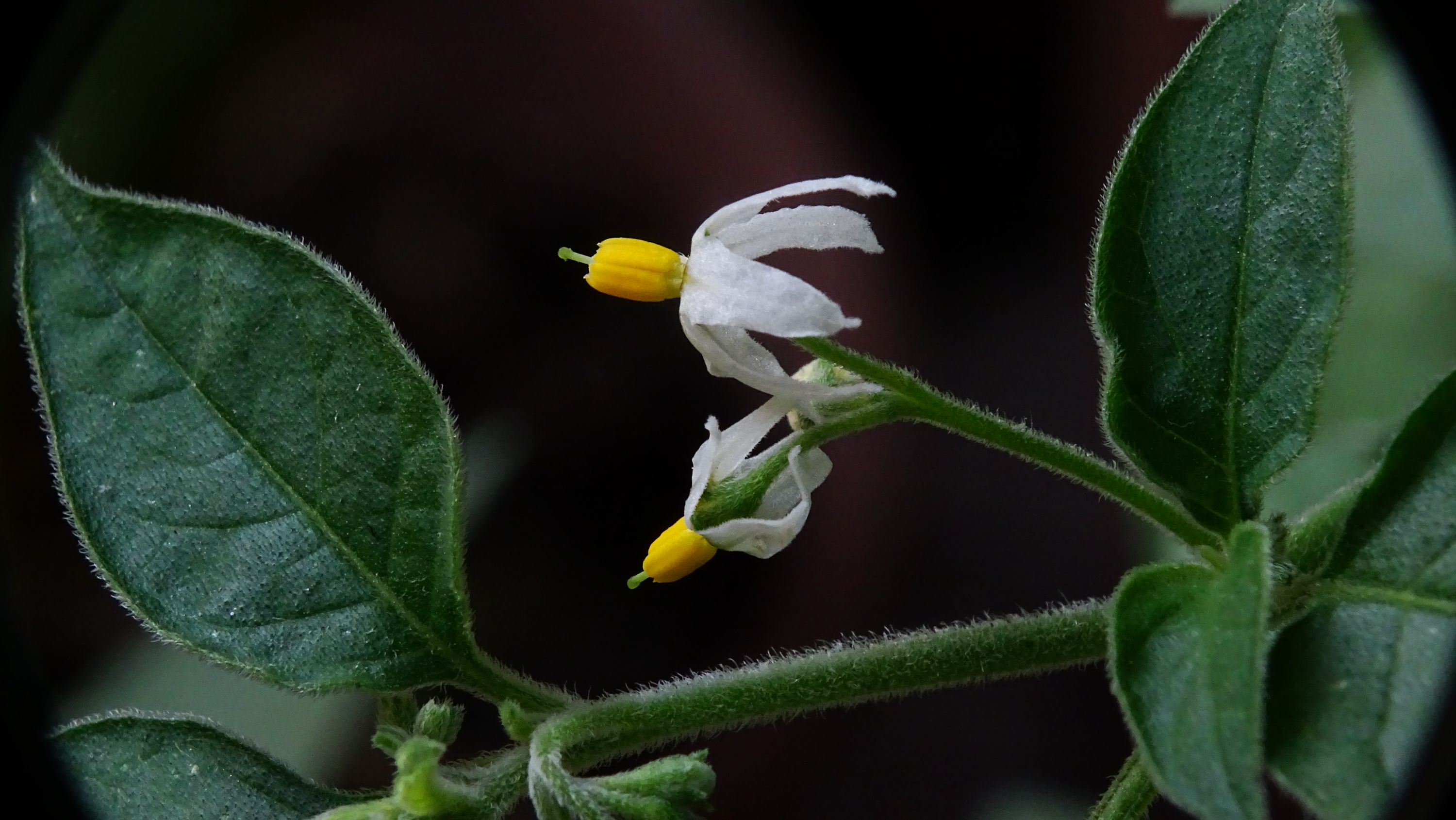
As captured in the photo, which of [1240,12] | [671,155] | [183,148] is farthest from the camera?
[671,155]

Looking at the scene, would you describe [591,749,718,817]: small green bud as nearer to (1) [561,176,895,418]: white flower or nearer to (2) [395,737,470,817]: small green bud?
(2) [395,737,470,817]: small green bud

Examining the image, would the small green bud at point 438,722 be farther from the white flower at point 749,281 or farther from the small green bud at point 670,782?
the white flower at point 749,281

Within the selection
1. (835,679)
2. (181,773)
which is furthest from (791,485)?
(181,773)

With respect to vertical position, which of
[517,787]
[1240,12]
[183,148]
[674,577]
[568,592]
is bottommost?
[568,592]

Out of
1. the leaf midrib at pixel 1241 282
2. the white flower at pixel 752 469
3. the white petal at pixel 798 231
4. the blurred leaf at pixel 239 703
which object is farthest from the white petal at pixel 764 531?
the blurred leaf at pixel 239 703

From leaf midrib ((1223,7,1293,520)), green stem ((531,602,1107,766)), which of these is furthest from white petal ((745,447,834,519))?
leaf midrib ((1223,7,1293,520))

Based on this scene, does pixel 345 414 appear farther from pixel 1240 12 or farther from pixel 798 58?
pixel 798 58

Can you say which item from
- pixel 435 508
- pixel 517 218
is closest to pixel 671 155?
pixel 517 218
